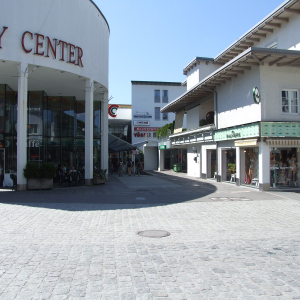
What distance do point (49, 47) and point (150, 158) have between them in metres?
26.5

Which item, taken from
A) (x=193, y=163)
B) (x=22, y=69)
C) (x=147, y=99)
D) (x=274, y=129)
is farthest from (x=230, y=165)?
(x=147, y=99)

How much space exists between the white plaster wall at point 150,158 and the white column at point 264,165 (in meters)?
26.1

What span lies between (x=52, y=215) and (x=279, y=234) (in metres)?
6.74

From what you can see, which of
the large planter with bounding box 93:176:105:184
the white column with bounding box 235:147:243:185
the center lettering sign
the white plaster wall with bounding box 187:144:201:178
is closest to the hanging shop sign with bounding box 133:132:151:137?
the white plaster wall with bounding box 187:144:201:178

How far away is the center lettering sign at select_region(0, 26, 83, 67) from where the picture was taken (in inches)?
632

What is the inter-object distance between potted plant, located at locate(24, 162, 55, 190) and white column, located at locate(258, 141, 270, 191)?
36.1ft

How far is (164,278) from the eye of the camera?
4.86 m

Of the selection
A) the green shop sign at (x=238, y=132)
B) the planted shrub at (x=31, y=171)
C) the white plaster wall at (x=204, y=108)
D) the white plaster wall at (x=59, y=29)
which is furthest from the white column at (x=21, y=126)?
the white plaster wall at (x=204, y=108)

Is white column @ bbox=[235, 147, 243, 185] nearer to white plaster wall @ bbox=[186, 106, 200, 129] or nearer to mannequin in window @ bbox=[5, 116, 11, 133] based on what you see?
white plaster wall @ bbox=[186, 106, 200, 129]

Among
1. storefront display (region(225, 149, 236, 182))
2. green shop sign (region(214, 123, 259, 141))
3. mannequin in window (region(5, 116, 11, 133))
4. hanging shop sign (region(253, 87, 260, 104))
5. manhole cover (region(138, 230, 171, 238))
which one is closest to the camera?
manhole cover (region(138, 230, 171, 238))

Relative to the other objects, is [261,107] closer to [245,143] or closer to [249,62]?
[245,143]

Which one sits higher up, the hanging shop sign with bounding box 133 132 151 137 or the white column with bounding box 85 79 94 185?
the hanging shop sign with bounding box 133 132 151 137

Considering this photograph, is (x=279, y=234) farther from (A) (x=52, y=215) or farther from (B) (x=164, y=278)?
(A) (x=52, y=215)

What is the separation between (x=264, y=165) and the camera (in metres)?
16.1
